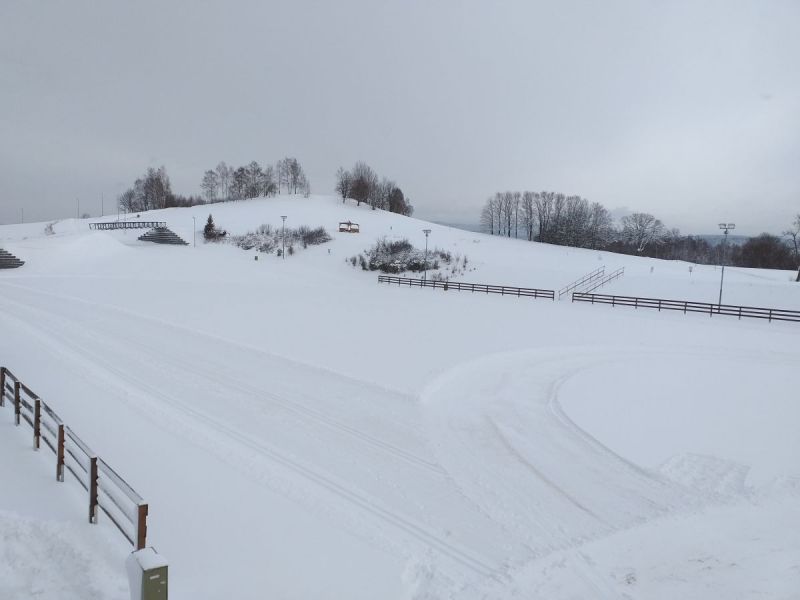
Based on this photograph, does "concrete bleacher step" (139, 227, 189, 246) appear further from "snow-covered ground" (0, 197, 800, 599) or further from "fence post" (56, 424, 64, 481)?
"fence post" (56, 424, 64, 481)

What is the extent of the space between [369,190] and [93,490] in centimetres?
12749

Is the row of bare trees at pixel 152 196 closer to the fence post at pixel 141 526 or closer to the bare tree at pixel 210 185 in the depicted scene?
the bare tree at pixel 210 185

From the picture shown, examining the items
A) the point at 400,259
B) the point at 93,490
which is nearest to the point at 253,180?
the point at 400,259

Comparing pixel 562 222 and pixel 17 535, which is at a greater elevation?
pixel 562 222

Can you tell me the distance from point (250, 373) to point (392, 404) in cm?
508

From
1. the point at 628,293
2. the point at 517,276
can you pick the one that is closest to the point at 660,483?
the point at 628,293

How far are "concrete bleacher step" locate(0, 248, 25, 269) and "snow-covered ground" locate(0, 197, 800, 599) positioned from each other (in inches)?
1053

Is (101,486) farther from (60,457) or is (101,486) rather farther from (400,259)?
(400,259)

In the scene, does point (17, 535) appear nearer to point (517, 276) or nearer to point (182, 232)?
point (517, 276)

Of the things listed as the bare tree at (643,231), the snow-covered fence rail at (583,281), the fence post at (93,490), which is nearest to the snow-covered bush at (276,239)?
the snow-covered fence rail at (583,281)

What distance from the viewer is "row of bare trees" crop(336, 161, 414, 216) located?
129 m

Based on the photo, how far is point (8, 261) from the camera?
4666 cm

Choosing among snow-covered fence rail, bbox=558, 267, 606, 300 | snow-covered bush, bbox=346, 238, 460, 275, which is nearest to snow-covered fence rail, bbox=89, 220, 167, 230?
snow-covered bush, bbox=346, 238, 460, 275

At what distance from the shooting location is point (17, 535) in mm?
6090
